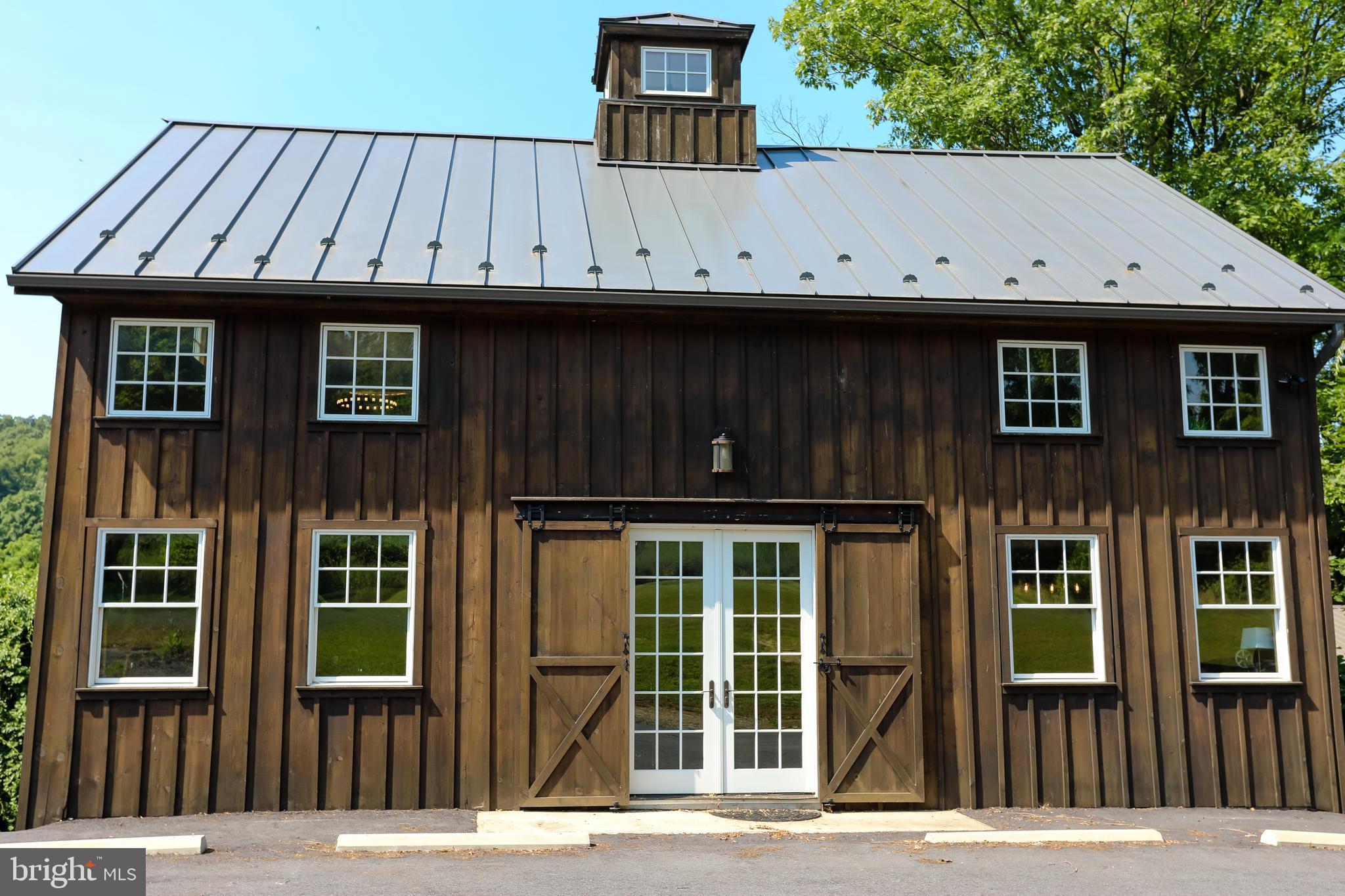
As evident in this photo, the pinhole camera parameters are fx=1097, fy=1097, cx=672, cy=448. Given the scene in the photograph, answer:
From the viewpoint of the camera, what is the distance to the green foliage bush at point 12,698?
434 inches

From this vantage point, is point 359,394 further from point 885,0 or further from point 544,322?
point 885,0

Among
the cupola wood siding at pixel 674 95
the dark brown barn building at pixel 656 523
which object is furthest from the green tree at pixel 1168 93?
the dark brown barn building at pixel 656 523

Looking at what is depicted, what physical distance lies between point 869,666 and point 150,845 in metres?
5.83

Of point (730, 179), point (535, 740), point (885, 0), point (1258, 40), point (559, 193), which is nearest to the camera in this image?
point (535, 740)

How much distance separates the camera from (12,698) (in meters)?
11.3

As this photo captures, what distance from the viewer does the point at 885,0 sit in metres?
21.1

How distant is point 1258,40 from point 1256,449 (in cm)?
1118

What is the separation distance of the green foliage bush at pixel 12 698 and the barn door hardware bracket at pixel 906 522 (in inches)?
338

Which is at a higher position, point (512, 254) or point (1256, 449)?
point (512, 254)

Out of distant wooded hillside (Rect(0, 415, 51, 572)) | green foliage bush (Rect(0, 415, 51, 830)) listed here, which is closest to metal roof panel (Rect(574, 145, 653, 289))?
green foliage bush (Rect(0, 415, 51, 830))

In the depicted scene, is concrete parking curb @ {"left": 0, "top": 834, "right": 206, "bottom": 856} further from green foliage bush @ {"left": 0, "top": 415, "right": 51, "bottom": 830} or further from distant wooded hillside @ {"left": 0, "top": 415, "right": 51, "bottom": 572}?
distant wooded hillside @ {"left": 0, "top": 415, "right": 51, "bottom": 572}

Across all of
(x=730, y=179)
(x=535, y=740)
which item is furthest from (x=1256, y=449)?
(x=535, y=740)

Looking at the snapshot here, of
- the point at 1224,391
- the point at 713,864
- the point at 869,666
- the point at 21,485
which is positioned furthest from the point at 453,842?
the point at 21,485

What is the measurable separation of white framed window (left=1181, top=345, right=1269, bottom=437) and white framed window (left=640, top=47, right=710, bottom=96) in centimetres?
676
